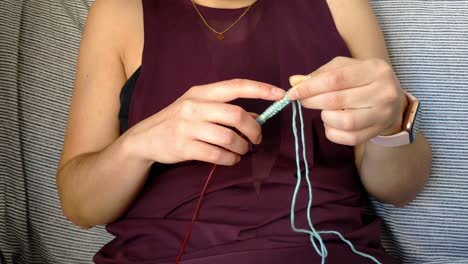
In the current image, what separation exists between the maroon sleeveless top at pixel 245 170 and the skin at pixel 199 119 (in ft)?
0.14

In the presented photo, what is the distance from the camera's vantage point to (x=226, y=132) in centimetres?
70

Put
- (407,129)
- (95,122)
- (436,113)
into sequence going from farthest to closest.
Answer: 1. (436,113)
2. (95,122)
3. (407,129)

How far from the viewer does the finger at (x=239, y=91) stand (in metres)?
0.68

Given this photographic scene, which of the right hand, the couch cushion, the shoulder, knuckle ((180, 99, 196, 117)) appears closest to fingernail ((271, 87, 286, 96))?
the right hand

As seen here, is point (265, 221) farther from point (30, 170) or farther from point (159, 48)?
point (30, 170)

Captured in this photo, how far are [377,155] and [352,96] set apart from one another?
205mm

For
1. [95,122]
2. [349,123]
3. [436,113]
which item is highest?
[349,123]

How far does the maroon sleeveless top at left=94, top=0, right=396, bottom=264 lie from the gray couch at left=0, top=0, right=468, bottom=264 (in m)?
0.18

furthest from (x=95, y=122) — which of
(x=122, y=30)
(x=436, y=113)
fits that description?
(x=436, y=113)

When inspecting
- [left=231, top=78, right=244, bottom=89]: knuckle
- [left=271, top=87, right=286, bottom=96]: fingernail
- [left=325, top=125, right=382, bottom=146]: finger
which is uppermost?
[left=231, top=78, right=244, bottom=89]: knuckle

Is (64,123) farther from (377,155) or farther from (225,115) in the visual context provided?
(377,155)

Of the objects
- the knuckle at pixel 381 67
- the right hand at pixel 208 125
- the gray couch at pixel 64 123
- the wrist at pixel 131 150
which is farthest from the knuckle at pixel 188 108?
the gray couch at pixel 64 123

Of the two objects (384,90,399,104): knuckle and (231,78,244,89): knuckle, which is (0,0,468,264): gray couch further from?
(231,78,244,89): knuckle

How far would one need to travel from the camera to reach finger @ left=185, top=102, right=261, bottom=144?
0.69m
